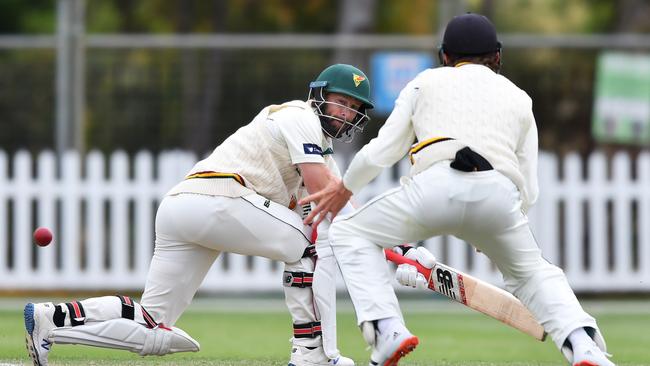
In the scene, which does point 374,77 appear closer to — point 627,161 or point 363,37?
point 363,37

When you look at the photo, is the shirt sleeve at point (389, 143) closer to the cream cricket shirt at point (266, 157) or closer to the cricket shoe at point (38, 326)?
the cream cricket shirt at point (266, 157)

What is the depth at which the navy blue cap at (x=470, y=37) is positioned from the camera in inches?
243

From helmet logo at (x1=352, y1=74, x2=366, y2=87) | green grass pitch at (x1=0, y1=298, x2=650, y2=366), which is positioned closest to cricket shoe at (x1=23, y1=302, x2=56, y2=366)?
green grass pitch at (x1=0, y1=298, x2=650, y2=366)

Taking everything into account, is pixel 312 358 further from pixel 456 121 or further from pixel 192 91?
pixel 192 91

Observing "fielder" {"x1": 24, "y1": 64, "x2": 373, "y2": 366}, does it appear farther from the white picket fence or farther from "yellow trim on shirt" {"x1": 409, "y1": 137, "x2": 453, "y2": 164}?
the white picket fence

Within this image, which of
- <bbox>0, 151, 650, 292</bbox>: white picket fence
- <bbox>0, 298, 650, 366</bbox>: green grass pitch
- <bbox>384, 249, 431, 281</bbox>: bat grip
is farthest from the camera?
<bbox>0, 151, 650, 292</bbox>: white picket fence

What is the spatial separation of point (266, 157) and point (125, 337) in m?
1.12

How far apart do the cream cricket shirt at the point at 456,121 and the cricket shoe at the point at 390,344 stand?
66 cm

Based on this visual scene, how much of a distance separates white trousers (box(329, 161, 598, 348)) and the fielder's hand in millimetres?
488

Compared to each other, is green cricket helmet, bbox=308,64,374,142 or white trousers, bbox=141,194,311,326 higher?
green cricket helmet, bbox=308,64,374,142

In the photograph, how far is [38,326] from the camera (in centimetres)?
648

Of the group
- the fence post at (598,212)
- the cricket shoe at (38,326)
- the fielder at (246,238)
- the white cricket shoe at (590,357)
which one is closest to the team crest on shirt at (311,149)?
the fielder at (246,238)

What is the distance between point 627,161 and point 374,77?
2.53 meters

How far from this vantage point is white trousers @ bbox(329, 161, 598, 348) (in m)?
5.86
